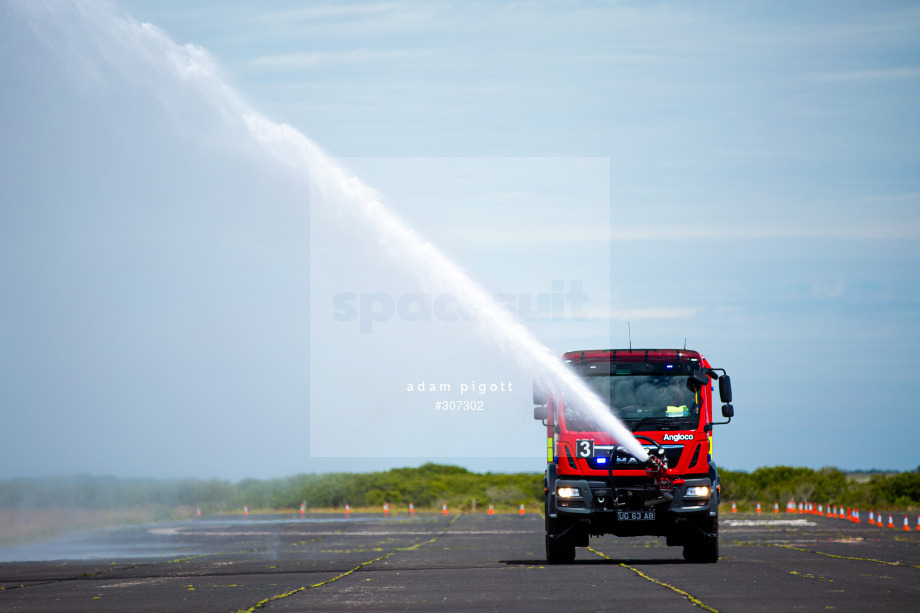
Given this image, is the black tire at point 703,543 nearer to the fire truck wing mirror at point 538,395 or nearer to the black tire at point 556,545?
the black tire at point 556,545

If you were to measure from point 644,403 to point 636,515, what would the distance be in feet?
7.68

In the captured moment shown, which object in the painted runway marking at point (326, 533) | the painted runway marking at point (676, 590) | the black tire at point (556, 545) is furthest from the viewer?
the painted runway marking at point (326, 533)

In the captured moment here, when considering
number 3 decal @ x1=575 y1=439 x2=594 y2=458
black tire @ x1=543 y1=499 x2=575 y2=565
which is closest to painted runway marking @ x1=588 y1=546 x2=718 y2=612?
black tire @ x1=543 y1=499 x2=575 y2=565

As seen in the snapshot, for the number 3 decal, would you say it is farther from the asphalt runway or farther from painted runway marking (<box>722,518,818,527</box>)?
painted runway marking (<box>722,518,818,527</box>)

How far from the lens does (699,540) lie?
25.2 metres

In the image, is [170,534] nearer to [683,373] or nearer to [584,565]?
[584,565]

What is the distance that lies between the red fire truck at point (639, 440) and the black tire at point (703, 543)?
13 centimetres

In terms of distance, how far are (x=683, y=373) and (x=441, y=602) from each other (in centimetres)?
859

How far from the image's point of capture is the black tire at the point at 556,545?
2502cm

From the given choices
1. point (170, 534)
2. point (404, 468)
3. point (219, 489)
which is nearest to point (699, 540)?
point (170, 534)

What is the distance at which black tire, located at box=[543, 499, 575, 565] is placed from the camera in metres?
25.0

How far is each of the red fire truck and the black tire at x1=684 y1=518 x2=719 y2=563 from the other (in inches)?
5.1

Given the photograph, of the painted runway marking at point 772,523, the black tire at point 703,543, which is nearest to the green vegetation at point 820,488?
the painted runway marking at point 772,523

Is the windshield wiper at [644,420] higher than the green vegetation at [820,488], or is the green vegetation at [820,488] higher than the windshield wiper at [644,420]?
the windshield wiper at [644,420]
